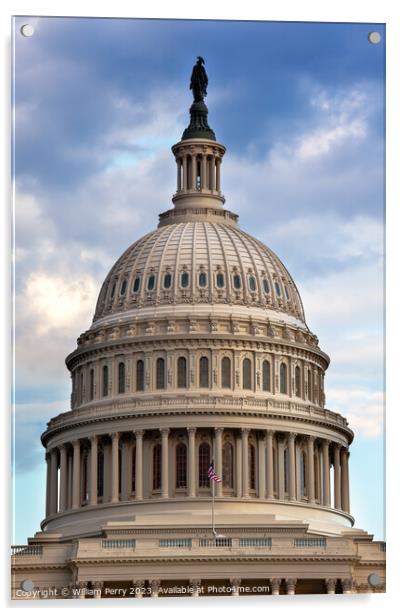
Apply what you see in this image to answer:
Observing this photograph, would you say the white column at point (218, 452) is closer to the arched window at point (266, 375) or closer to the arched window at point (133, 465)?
the arched window at point (133, 465)

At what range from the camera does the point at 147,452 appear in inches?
5094

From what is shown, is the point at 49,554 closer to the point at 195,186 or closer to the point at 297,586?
the point at 297,586

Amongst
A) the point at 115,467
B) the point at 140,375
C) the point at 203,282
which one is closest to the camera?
the point at 115,467

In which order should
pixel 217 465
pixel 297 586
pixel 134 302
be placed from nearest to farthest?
1. pixel 297 586
2. pixel 217 465
3. pixel 134 302

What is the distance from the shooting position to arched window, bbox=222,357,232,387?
13099cm

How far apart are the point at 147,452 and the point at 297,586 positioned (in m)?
21.4

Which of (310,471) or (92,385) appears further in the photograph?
(92,385)

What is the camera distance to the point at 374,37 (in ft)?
261

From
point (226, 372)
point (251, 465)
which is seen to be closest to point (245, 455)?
point (251, 465)

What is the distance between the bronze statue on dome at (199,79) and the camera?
83300 millimetres

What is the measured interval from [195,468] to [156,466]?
2.66m

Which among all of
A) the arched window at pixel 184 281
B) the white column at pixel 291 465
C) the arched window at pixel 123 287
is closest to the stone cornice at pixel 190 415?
the white column at pixel 291 465

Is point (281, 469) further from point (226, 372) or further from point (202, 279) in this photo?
point (202, 279)
